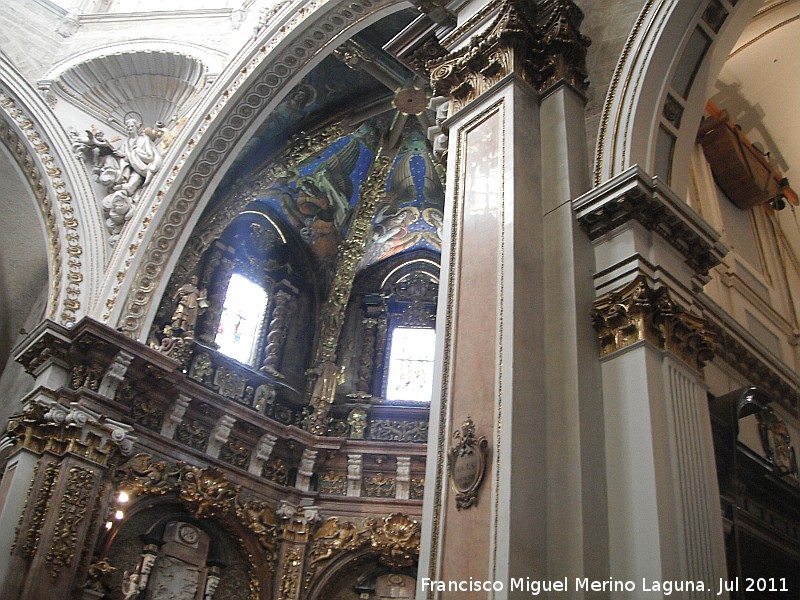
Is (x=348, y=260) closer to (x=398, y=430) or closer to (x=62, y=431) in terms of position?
(x=398, y=430)

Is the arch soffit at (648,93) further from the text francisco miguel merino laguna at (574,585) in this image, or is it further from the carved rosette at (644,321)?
the text francisco miguel merino laguna at (574,585)

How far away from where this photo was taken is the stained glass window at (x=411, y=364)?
12594 millimetres

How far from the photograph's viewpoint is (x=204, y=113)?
37.9ft

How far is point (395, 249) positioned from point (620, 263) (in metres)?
9.33

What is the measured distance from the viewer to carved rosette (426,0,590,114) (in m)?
5.61

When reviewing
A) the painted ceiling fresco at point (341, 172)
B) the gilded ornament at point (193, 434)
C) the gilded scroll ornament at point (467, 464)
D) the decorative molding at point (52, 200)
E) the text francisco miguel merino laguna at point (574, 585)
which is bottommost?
the text francisco miguel merino laguna at point (574, 585)

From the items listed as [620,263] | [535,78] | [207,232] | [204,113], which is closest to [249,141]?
[204,113]

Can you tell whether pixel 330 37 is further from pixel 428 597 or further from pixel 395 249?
pixel 428 597

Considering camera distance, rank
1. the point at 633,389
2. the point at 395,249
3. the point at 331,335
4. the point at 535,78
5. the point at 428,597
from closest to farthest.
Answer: the point at 428,597 < the point at 633,389 < the point at 535,78 < the point at 331,335 < the point at 395,249

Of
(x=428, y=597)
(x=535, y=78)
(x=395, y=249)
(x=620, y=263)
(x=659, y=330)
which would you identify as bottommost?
(x=428, y=597)

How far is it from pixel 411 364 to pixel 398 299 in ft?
4.08

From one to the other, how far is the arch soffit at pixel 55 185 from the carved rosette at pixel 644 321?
27.0 ft

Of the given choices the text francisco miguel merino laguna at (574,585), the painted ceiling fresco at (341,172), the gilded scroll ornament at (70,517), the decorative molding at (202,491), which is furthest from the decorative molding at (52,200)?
the text francisco miguel merino laguna at (574,585)

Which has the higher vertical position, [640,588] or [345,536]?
[345,536]
